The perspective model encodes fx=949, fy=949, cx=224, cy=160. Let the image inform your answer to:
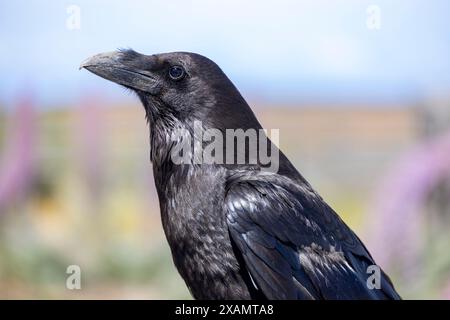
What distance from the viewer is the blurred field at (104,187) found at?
366 inches

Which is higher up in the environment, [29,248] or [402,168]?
[402,168]

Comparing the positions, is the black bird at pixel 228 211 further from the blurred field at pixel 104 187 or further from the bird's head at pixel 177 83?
the blurred field at pixel 104 187

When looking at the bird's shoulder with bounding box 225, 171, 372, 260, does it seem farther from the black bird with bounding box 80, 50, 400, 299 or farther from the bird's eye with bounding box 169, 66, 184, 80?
the bird's eye with bounding box 169, 66, 184, 80

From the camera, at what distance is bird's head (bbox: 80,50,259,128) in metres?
4.61

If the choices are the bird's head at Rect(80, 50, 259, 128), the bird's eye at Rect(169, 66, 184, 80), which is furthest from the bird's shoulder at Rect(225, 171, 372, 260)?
the bird's eye at Rect(169, 66, 184, 80)

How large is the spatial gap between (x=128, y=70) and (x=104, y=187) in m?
5.16

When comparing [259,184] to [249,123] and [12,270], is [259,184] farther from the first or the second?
[12,270]

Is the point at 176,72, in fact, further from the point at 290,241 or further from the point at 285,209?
the point at 290,241

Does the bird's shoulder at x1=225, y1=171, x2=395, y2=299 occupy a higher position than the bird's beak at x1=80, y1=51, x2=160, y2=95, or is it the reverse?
the bird's beak at x1=80, y1=51, x2=160, y2=95

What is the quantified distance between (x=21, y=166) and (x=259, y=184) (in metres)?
5.44

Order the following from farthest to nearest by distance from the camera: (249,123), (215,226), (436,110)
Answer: (436,110), (249,123), (215,226)

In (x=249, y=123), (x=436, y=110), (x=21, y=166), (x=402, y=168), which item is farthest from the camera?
(x=21, y=166)

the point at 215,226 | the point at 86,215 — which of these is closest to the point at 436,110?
the point at 86,215

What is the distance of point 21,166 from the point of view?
9.41 m
